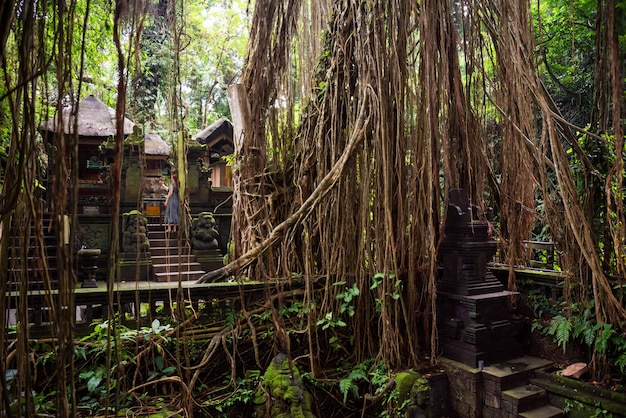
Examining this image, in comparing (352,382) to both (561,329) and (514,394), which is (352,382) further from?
(561,329)

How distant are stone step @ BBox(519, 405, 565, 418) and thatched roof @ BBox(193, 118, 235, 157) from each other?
11076mm

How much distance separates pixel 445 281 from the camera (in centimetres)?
440

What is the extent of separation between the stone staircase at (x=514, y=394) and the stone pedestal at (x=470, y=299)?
0.56 ft

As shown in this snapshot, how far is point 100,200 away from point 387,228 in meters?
7.71

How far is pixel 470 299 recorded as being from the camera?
4094 mm

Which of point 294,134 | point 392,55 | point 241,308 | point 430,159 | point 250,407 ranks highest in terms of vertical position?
point 392,55

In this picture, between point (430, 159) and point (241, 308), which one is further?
point (241, 308)

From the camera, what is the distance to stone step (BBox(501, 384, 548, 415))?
367 cm

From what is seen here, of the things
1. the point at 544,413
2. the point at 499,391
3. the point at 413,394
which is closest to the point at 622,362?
the point at 544,413

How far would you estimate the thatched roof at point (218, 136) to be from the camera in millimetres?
13219

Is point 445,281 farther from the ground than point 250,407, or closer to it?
farther from the ground

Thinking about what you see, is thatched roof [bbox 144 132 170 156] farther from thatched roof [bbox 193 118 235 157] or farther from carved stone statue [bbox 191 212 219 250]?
carved stone statue [bbox 191 212 219 250]

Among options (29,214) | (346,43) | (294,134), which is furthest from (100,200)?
(29,214)

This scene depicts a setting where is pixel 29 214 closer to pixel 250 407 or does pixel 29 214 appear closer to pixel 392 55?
pixel 250 407
